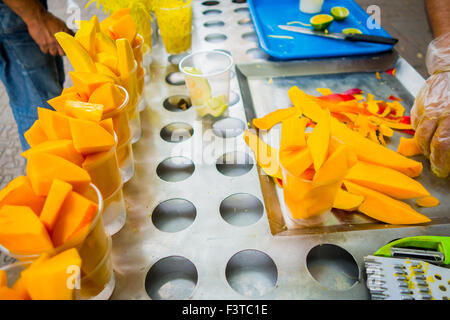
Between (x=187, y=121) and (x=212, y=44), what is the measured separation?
1.83ft

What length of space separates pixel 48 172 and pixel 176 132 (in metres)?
0.52

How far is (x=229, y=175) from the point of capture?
803 millimetres

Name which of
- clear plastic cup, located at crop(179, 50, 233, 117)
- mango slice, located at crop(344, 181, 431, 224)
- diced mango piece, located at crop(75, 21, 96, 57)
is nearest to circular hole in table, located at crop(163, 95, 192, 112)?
clear plastic cup, located at crop(179, 50, 233, 117)

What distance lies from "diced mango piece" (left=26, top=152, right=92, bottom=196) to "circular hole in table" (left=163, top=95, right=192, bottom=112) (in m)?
0.59

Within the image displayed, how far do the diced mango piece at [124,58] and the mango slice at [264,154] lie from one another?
0.35 metres

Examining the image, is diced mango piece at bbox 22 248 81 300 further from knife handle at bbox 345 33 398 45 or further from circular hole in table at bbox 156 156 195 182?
knife handle at bbox 345 33 398 45

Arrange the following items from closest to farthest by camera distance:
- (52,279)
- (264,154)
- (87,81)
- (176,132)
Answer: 1. (52,279)
2. (87,81)
3. (264,154)
4. (176,132)

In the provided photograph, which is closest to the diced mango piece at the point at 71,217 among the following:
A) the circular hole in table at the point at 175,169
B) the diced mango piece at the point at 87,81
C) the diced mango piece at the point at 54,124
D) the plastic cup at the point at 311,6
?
the diced mango piece at the point at 54,124

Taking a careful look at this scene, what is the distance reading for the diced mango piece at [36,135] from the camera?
525mm

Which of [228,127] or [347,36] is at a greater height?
[347,36]

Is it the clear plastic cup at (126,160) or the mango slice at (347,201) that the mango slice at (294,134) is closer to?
the mango slice at (347,201)

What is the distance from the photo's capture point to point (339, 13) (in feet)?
4.62

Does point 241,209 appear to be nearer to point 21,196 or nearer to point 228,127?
point 228,127

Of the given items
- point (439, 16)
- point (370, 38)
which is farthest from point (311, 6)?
point (439, 16)
